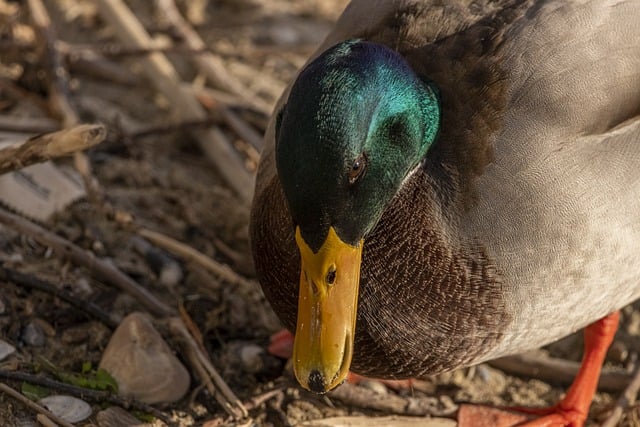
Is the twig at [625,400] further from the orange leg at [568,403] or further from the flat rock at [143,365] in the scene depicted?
the flat rock at [143,365]

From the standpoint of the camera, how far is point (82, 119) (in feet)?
14.6

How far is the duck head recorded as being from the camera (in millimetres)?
2418

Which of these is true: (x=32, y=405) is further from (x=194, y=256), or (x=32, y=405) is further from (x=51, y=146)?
(x=194, y=256)

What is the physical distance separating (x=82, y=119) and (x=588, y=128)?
227 cm

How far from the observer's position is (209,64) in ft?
15.8

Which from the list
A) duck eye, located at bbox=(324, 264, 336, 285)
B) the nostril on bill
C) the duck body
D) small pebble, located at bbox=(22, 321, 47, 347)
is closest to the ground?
small pebble, located at bbox=(22, 321, 47, 347)

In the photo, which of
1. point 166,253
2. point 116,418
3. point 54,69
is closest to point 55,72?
point 54,69

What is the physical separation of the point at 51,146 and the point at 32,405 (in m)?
0.69

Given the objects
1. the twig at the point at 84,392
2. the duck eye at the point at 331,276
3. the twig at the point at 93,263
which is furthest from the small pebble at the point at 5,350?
the duck eye at the point at 331,276

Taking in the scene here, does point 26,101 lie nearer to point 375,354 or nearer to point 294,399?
point 294,399

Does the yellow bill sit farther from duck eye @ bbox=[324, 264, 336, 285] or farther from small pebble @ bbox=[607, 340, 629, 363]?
small pebble @ bbox=[607, 340, 629, 363]

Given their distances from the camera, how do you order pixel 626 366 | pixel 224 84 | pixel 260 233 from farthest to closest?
1. pixel 224 84
2. pixel 626 366
3. pixel 260 233

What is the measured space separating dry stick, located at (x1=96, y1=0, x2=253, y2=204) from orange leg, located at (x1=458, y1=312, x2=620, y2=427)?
131 centimetres

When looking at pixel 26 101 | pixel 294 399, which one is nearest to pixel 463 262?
pixel 294 399
